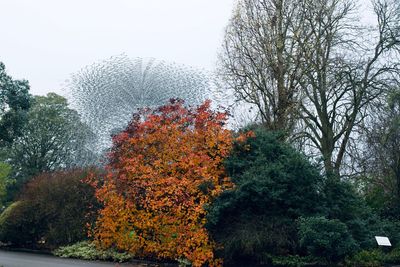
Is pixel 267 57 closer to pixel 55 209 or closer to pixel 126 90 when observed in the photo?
pixel 55 209

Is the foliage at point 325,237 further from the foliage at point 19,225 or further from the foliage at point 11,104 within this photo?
the foliage at point 19,225

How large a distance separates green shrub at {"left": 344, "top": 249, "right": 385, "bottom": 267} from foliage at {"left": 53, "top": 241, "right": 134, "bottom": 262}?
780 centimetres

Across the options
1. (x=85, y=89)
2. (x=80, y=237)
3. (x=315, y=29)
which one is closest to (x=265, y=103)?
(x=315, y=29)

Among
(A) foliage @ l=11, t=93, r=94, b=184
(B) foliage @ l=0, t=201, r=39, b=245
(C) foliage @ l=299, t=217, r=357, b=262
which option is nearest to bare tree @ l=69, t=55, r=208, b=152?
(A) foliage @ l=11, t=93, r=94, b=184

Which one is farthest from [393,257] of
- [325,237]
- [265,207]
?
[265,207]

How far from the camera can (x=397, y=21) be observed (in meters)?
21.6

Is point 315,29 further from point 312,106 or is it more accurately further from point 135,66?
point 135,66

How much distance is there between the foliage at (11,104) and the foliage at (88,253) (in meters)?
5.46

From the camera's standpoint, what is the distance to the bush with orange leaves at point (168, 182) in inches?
592

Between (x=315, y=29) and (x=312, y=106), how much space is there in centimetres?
452

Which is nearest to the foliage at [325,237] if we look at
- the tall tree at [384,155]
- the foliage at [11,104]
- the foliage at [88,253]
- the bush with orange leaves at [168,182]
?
the bush with orange leaves at [168,182]

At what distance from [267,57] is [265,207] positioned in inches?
311

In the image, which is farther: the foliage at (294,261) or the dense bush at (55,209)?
the dense bush at (55,209)

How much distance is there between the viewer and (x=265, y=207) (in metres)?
15.0
